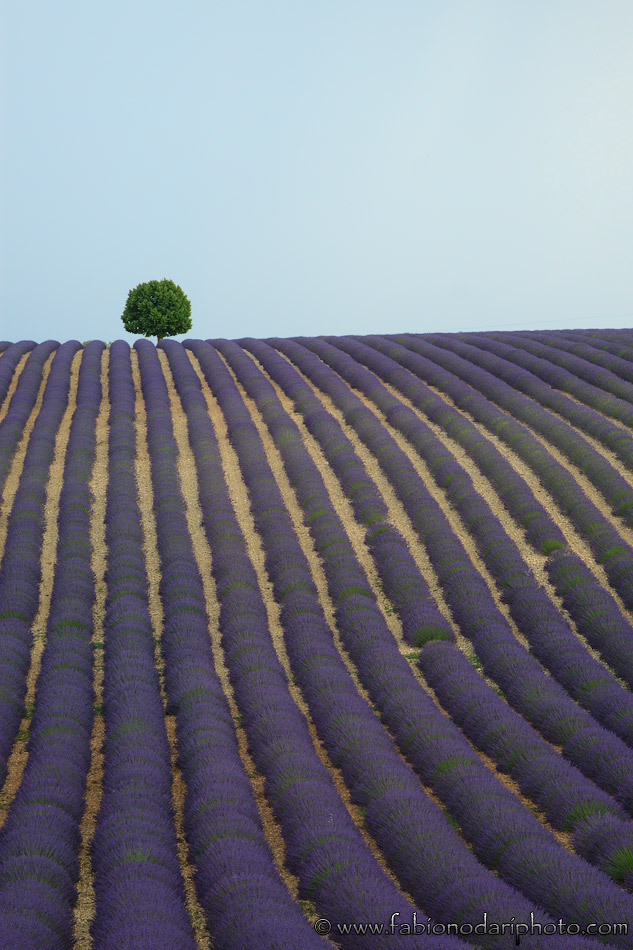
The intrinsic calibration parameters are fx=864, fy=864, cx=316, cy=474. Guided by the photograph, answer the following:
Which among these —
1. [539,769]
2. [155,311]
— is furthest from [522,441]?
[155,311]

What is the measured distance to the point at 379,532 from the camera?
14.8m

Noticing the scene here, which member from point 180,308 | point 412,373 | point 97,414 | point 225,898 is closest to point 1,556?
point 97,414

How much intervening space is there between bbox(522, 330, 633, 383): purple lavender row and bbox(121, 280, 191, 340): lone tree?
1874 centimetres

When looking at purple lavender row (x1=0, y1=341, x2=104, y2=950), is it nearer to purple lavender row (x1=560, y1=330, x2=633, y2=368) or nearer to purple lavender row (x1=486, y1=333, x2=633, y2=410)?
purple lavender row (x1=486, y1=333, x2=633, y2=410)

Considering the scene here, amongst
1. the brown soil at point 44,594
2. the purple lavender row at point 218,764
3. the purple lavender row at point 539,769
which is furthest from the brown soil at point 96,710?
the purple lavender row at point 539,769

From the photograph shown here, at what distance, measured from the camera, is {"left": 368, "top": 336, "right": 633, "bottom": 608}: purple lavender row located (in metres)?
13.4

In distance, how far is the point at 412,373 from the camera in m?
25.4

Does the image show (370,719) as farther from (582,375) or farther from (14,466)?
(582,375)

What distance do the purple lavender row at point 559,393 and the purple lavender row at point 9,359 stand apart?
1369cm

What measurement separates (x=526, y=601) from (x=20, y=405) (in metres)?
15.1

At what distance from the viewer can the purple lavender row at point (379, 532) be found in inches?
463

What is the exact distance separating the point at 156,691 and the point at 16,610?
11.0 ft

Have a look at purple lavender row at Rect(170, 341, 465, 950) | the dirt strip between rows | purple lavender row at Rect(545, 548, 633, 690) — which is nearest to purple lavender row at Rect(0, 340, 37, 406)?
the dirt strip between rows

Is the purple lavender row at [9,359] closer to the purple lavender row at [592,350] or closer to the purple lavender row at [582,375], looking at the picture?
the purple lavender row at [582,375]
